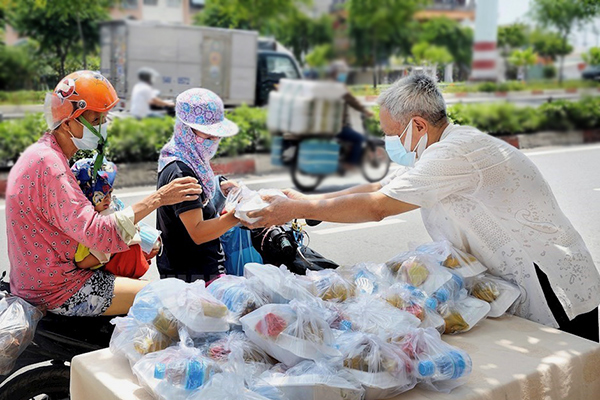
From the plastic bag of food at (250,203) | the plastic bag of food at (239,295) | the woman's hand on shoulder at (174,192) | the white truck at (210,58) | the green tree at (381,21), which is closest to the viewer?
the plastic bag of food at (239,295)

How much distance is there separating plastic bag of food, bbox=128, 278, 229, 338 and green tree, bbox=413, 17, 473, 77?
33.8 ft

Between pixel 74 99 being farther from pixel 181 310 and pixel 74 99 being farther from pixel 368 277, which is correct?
pixel 368 277

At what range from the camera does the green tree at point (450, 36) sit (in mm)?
12149

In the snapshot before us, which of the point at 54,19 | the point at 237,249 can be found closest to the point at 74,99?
the point at 237,249

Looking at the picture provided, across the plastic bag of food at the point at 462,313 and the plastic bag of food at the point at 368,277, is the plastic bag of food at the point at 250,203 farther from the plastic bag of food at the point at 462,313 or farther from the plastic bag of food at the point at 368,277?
the plastic bag of food at the point at 462,313

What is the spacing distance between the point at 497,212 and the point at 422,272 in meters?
0.36

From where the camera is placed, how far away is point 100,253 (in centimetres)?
241

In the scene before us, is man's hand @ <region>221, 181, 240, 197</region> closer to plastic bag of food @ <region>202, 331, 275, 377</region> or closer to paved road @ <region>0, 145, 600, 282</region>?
plastic bag of food @ <region>202, 331, 275, 377</region>

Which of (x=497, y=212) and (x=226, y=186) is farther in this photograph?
(x=226, y=186)

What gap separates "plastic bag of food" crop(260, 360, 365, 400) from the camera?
175 cm

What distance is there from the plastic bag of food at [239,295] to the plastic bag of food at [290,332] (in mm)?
120

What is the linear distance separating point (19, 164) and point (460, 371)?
5.25 ft

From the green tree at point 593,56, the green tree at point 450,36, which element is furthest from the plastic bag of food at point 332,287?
the green tree at point 450,36

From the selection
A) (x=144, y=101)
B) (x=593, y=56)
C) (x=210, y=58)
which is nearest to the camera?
(x=593, y=56)
